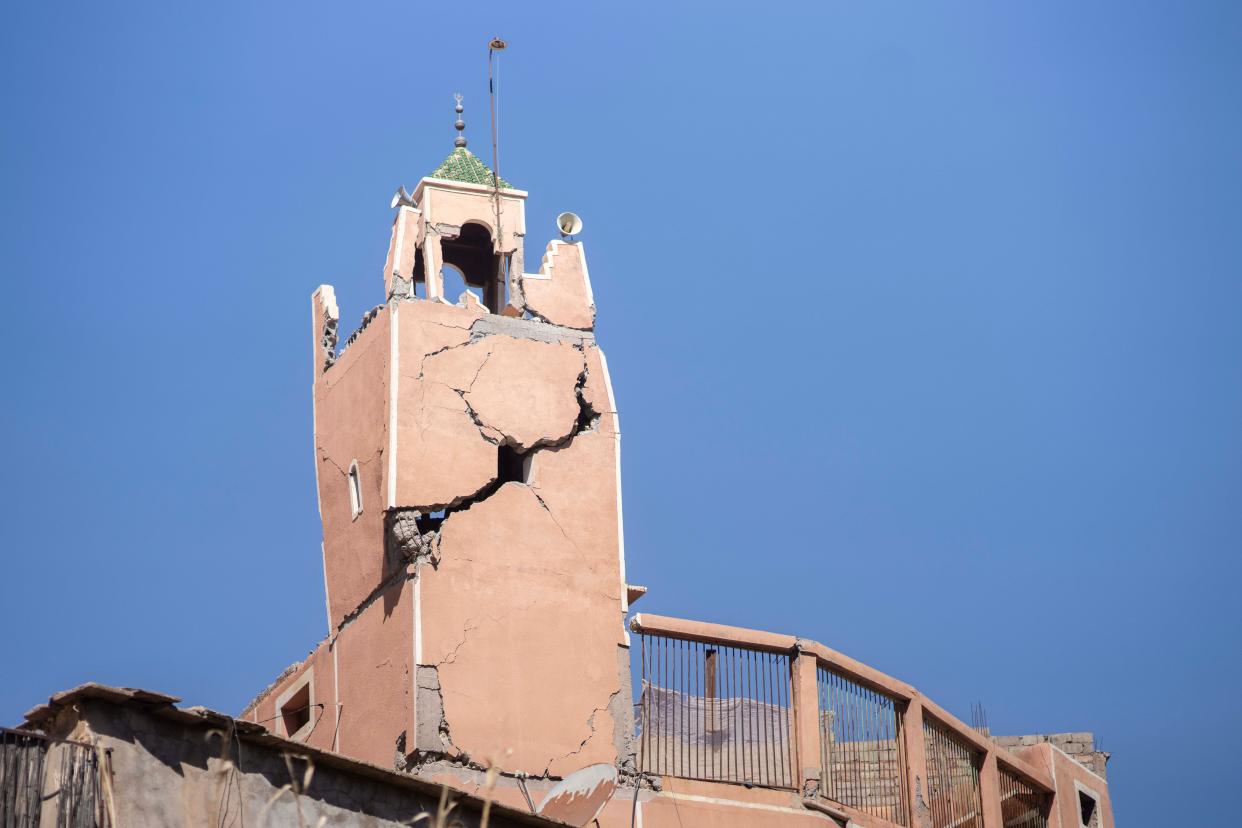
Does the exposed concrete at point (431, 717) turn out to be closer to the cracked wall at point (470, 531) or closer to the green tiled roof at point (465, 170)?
the cracked wall at point (470, 531)

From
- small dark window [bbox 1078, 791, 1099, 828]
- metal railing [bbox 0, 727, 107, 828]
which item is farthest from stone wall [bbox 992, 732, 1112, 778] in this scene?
metal railing [bbox 0, 727, 107, 828]

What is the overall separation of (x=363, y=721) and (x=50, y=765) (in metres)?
8.23

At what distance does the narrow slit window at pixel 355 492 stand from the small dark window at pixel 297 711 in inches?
87.7

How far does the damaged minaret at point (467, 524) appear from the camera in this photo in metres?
22.3

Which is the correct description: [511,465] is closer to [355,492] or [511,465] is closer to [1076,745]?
[355,492]

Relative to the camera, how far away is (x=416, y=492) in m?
23.0

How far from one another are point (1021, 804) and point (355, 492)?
369 inches

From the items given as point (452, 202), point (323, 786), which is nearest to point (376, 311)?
point (452, 202)

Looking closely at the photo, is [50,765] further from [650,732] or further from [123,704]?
[650,732]

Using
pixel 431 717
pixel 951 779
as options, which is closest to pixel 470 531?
pixel 431 717

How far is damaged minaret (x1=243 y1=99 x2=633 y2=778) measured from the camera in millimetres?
22328

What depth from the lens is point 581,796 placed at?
22109 mm

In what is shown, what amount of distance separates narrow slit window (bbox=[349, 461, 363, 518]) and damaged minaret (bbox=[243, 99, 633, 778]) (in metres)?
0.02

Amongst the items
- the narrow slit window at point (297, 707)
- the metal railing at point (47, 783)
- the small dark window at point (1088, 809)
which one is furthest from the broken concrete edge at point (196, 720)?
the small dark window at point (1088, 809)
